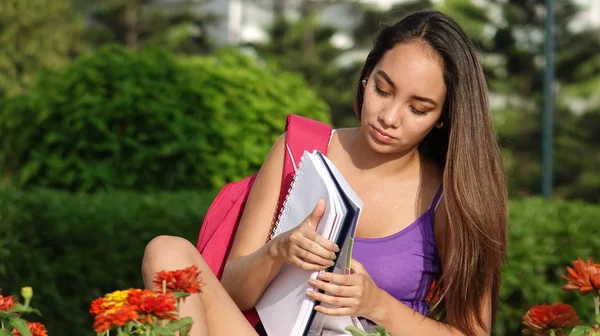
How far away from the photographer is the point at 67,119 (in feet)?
19.7

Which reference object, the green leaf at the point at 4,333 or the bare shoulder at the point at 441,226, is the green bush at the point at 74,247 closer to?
the bare shoulder at the point at 441,226

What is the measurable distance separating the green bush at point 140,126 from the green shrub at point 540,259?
5.67 ft

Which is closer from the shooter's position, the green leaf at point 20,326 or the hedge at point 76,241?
the green leaf at point 20,326

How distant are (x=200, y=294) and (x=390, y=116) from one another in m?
0.61

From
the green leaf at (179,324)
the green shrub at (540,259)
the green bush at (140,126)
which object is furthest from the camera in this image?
the green bush at (140,126)

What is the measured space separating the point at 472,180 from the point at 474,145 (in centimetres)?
9

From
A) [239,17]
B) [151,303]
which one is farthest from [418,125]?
[239,17]

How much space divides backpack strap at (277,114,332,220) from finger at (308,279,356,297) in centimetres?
40

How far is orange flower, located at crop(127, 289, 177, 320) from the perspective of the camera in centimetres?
149

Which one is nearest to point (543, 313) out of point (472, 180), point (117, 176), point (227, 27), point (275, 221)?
point (472, 180)

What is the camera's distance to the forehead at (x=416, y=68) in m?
2.24

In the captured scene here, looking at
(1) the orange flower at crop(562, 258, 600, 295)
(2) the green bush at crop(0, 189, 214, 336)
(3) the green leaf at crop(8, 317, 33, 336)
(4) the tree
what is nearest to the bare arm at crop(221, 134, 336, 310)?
(1) the orange flower at crop(562, 258, 600, 295)

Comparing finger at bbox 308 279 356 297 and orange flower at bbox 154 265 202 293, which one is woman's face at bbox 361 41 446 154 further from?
orange flower at bbox 154 265 202 293

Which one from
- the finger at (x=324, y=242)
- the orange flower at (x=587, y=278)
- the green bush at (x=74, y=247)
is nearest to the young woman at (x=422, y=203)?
the finger at (x=324, y=242)
